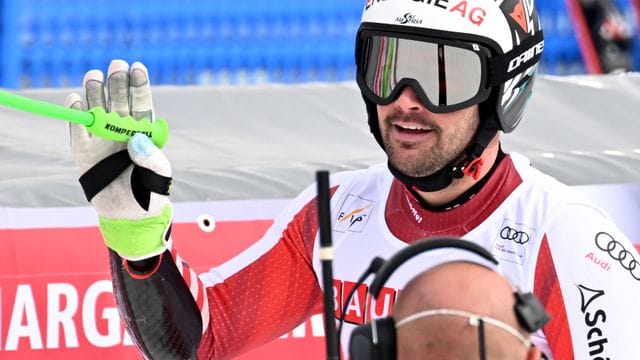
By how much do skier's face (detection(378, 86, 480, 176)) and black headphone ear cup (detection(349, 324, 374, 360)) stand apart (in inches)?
37.3

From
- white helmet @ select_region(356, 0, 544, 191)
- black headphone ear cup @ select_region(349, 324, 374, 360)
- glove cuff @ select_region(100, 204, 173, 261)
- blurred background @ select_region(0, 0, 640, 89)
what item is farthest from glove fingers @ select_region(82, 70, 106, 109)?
blurred background @ select_region(0, 0, 640, 89)

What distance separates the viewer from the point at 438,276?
1522mm

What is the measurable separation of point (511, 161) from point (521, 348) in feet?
3.60

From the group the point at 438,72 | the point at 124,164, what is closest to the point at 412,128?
the point at 438,72

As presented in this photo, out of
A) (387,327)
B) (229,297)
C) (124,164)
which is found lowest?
(229,297)

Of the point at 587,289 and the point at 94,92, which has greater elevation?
the point at 94,92

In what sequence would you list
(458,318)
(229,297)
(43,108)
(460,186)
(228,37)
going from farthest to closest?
1. (228,37)
2. (229,297)
3. (460,186)
4. (43,108)
5. (458,318)

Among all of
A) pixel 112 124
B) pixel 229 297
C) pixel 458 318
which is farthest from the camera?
pixel 229 297

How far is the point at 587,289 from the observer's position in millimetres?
2303

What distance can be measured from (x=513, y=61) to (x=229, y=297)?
82 cm

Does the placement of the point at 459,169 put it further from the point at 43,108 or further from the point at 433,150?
the point at 43,108

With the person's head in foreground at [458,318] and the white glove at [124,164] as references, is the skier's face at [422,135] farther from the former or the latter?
the person's head in foreground at [458,318]

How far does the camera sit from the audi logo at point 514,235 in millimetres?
2383

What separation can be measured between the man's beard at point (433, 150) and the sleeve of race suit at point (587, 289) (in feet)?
0.80
